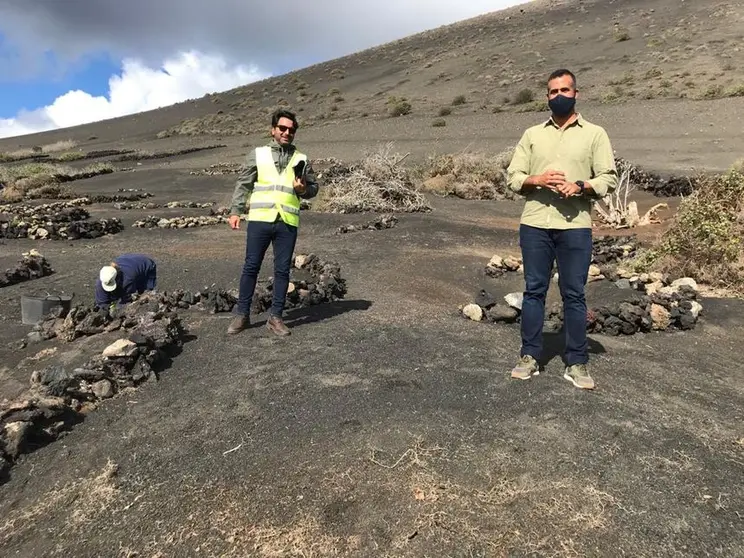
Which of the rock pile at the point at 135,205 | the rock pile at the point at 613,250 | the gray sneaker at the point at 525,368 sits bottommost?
the rock pile at the point at 613,250

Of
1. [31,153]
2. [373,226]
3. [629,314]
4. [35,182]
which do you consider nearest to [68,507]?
[629,314]

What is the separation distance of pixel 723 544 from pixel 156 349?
4351 mm

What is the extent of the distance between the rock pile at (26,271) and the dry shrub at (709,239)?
383 inches

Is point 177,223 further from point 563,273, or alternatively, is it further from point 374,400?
point 563,273

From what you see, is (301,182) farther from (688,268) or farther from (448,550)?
(688,268)

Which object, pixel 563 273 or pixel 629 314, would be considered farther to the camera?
pixel 629 314

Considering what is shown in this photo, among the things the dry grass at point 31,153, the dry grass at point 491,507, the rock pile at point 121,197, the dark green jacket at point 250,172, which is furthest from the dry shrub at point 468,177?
the dry grass at point 31,153

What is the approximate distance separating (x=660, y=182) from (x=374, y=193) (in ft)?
28.2

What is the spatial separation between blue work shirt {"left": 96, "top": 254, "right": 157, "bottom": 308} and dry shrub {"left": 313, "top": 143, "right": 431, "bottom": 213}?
732 cm

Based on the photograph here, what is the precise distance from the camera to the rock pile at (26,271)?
343 inches

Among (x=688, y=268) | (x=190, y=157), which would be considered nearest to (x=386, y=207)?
(x=688, y=268)

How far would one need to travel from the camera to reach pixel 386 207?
13945 millimetres

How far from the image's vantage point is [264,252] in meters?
5.22

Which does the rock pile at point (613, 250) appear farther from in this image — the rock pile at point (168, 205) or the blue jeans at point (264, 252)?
the rock pile at point (168, 205)
